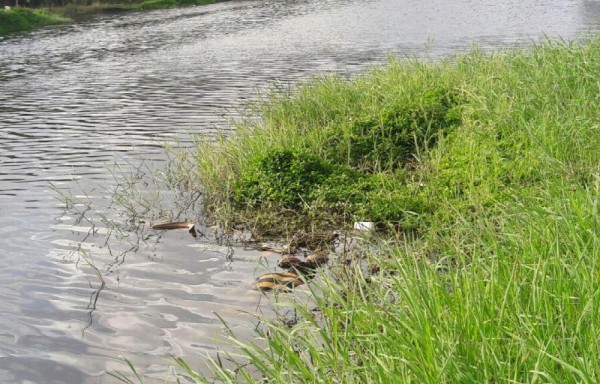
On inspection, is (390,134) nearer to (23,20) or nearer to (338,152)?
(338,152)

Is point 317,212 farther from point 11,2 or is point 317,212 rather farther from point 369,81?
point 11,2

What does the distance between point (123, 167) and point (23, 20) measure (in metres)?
36.8

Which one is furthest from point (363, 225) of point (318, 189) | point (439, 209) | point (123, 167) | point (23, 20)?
point (23, 20)

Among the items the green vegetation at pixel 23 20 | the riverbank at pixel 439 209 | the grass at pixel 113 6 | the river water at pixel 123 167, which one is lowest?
the grass at pixel 113 6

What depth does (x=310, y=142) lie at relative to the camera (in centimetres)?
1063

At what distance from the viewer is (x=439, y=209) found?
7.83 meters

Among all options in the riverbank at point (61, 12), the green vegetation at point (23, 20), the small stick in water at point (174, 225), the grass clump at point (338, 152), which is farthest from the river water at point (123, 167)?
the riverbank at point (61, 12)

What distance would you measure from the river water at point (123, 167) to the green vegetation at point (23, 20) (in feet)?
16.0

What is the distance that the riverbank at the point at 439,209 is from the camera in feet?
13.1

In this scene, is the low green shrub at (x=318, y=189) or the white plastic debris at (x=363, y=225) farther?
the low green shrub at (x=318, y=189)

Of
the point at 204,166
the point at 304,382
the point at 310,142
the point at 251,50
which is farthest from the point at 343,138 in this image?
the point at 251,50

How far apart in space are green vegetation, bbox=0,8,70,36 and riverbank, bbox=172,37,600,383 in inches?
1369

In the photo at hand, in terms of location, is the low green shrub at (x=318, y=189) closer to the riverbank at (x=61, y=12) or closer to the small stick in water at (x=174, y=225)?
the small stick in water at (x=174, y=225)

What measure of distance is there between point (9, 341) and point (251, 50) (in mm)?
24953
